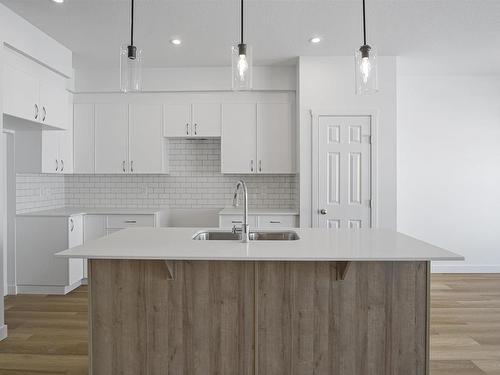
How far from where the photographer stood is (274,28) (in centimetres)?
354

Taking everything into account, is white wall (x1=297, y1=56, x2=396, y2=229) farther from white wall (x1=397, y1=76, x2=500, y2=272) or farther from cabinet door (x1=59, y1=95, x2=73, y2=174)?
cabinet door (x1=59, y1=95, x2=73, y2=174)

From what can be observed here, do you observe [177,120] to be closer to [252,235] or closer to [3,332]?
[252,235]

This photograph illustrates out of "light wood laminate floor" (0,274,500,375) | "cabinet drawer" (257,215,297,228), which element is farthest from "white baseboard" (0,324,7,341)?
"cabinet drawer" (257,215,297,228)

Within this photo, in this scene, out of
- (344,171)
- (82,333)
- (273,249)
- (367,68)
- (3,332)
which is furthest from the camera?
(344,171)

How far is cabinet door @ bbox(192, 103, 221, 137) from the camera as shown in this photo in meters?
4.71

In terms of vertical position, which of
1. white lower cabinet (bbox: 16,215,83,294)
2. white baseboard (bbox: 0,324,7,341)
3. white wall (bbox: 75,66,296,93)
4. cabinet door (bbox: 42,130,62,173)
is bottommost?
white baseboard (bbox: 0,324,7,341)

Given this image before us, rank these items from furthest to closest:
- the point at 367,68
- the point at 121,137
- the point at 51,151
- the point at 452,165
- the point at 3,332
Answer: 1. the point at 452,165
2. the point at 121,137
3. the point at 51,151
4. the point at 3,332
5. the point at 367,68

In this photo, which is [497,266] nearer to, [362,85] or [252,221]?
[252,221]

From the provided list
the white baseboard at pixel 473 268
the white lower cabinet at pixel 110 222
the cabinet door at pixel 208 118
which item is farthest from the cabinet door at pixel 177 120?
the white baseboard at pixel 473 268

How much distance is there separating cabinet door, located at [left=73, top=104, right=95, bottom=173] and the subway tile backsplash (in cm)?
34

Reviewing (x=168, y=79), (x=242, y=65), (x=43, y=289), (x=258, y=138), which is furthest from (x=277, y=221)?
(x=43, y=289)

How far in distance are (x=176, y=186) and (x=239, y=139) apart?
115 cm

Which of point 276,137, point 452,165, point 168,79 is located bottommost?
point 452,165

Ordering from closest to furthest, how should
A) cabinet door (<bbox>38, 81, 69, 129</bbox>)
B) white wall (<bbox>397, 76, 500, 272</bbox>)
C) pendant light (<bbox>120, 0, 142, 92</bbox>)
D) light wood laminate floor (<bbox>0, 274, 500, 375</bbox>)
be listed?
pendant light (<bbox>120, 0, 142, 92</bbox>) → light wood laminate floor (<bbox>0, 274, 500, 375</bbox>) → cabinet door (<bbox>38, 81, 69, 129</bbox>) → white wall (<bbox>397, 76, 500, 272</bbox>)
